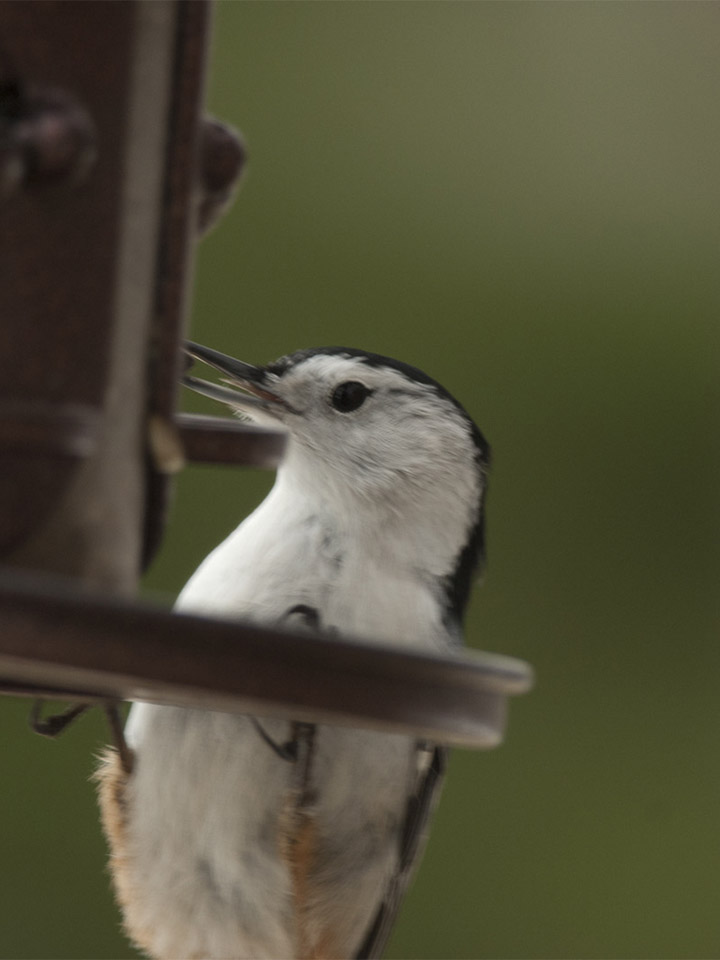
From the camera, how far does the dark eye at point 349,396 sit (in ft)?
7.14

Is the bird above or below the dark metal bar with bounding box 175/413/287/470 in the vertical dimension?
below

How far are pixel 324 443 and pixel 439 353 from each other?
121cm

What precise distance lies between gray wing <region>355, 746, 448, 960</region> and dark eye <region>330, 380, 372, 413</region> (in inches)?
20.3

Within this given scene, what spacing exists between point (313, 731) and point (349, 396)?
559 millimetres

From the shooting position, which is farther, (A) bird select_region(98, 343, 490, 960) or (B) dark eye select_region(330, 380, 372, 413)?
(B) dark eye select_region(330, 380, 372, 413)

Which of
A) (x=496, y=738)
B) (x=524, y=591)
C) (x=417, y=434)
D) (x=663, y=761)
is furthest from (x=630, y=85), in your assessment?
(x=496, y=738)

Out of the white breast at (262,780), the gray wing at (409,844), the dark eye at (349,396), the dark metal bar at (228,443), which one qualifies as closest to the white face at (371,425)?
the dark eye at (349,396)

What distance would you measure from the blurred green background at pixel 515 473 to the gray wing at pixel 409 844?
0.93m

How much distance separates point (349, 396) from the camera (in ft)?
7.17

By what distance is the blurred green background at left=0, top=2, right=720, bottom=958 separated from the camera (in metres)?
3.11

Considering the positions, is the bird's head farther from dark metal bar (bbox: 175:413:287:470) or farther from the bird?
dark metal bar (bbox: 175:413:287:470)

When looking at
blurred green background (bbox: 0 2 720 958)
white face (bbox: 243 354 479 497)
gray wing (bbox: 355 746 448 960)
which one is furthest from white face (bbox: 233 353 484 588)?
blurred green background (bbox: 0 2 720 958)

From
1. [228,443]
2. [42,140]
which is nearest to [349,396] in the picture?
[228,443]

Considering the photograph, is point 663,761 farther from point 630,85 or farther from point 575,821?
point 630,85
